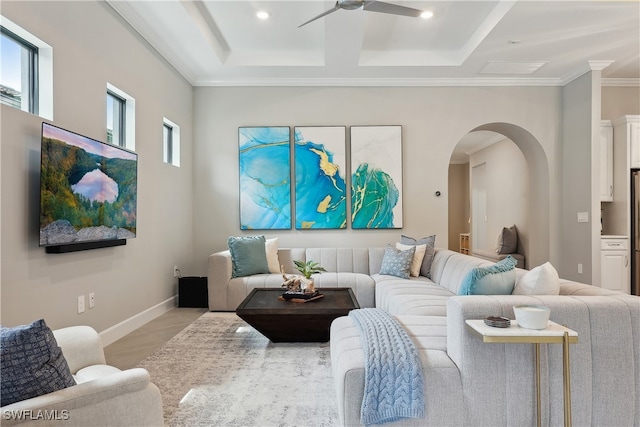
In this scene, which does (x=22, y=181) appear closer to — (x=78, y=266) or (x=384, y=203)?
(x=78, y=266)

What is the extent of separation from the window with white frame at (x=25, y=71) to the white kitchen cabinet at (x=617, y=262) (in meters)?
6.00

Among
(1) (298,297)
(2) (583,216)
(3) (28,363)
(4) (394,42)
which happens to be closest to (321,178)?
(4) (394,42)

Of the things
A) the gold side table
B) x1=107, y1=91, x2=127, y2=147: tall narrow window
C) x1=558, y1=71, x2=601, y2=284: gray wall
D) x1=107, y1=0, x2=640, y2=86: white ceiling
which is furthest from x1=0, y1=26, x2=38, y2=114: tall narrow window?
x1=558, y1=71, x2=601, y2=284: gray wall

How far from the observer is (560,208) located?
5.41 metres

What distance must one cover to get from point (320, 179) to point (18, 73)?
353 centimetres

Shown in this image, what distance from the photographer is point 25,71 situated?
2.55 m

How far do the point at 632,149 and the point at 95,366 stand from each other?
6.15m

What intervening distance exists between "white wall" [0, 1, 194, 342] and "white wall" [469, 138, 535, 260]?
5.33 metres

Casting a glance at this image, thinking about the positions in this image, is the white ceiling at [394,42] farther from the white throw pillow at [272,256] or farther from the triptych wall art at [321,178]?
the white throw pillow at [272,256]

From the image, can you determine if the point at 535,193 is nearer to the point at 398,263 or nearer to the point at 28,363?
the point at 398,263

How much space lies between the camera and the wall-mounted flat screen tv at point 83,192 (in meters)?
2.46

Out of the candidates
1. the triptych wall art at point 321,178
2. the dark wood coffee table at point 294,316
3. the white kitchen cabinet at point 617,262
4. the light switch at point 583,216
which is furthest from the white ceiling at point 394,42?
the dark wood coffee table at point 294,316

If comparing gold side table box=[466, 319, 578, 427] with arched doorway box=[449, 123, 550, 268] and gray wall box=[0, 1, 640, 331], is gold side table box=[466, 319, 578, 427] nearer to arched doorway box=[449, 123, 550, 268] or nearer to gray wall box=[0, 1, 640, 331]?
gray wall box=[0, 1, 640, 331]

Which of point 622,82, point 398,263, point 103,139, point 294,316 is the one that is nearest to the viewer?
point 294,316
